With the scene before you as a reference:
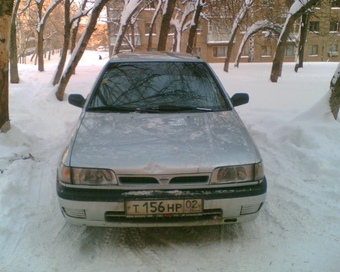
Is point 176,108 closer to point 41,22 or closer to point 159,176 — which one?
point 159,176

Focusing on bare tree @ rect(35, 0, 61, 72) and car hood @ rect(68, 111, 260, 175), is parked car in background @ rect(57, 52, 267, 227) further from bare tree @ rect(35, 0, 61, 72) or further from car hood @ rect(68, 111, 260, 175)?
bare tree @ rect(35, 0, 61, 72)

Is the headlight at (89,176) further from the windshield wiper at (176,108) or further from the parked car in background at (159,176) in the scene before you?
the windshield wiper at (176,108)

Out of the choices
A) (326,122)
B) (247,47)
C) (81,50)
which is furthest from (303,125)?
(247,47)

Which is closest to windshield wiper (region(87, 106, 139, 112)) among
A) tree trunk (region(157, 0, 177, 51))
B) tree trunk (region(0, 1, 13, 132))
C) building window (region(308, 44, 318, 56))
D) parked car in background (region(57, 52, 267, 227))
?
parked car in background (region(57, 52, 267, 227))

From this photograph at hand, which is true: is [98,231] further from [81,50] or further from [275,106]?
[81,50]

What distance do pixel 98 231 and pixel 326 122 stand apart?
4.71 m

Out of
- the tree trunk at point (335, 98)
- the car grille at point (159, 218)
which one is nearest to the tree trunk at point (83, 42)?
the tree trunk at point (335, 98)

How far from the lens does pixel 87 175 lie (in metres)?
2.76

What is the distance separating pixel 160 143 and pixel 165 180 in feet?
1.18

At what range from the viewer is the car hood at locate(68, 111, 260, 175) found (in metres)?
2.74

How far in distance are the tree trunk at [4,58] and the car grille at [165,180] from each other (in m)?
3.72

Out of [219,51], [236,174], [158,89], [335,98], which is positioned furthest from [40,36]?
[219,51]

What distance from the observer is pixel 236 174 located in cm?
282

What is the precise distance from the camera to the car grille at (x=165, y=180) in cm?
274
